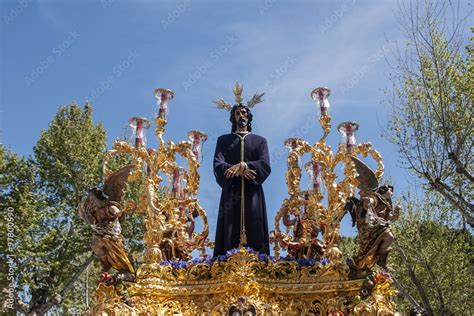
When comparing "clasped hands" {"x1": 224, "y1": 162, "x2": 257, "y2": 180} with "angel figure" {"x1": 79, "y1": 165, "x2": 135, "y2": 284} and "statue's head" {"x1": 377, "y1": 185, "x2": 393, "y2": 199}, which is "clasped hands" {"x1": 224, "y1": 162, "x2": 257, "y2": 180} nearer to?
"angel figure" {"x1": 79, "y1": 165, "x2": 135, "y2": 284}

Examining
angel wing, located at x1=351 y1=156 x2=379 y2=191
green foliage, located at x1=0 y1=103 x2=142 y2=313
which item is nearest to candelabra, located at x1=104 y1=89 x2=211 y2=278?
angel wing, located at x1=351 y1=156 x2=379 y2=191

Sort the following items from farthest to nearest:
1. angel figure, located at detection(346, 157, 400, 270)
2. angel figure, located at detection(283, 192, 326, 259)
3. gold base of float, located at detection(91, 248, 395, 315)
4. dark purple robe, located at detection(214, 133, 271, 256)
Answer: angel figure, located at detection(283, 192, 326, 259) → dark purple robe, located at detection(214, 133, 271, 256) → angel figure, located at detection(346, 157, 400, 270) → gold base of float, located at detection(91, 248, 395, 315)

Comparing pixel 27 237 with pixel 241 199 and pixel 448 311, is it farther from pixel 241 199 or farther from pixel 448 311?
pixel 448 311

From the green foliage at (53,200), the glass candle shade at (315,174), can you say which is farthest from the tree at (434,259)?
the green foliage at (53,200)

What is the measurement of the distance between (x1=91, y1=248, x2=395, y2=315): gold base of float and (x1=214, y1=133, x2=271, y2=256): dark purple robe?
1.05 m

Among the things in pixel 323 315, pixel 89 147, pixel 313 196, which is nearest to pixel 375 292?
pixel 323 315

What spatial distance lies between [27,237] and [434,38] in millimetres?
15796

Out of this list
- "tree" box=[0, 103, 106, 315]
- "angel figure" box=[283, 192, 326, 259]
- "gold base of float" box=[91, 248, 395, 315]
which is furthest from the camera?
"tree" box=[0, 103, 106, 315]

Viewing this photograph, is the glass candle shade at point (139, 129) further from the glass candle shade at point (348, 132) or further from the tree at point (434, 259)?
the tree at point (434, 259)

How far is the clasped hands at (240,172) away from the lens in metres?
12.1

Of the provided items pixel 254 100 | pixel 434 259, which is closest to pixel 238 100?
pixel 254 100

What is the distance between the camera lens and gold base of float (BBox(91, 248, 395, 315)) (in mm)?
10594

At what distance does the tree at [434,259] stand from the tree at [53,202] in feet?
41.2

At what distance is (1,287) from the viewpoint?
19641mm
